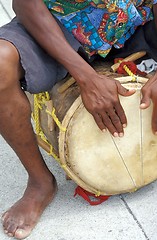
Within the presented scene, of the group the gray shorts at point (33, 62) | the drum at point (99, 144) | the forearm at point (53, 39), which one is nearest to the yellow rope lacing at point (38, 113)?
the drum at point (99, 144)

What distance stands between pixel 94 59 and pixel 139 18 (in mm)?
254

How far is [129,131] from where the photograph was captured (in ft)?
6.91

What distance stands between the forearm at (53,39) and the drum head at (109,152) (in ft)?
0.39

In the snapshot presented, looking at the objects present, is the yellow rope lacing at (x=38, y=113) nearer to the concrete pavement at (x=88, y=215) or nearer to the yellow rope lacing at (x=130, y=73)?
the concrete pavement at (x=88, y=215)

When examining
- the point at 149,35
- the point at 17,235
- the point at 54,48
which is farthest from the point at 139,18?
the point at 17,235

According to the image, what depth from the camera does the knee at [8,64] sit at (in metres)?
1.93

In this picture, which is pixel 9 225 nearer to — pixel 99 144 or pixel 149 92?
pixel 99 144

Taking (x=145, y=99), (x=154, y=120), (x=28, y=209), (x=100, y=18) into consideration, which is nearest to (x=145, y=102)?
(x=145, y=99)

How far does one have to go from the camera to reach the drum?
206 cm

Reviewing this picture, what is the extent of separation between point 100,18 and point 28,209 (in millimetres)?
816

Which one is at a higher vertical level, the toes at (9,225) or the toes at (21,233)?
the toes at (9,225)

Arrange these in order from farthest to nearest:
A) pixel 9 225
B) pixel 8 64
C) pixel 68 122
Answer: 1. pixel 9 225
2. pixel 68 122
3. pixel 8 64

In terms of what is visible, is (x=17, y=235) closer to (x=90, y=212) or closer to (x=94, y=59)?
(x=90, y=212)

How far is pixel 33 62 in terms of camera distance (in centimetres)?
202
